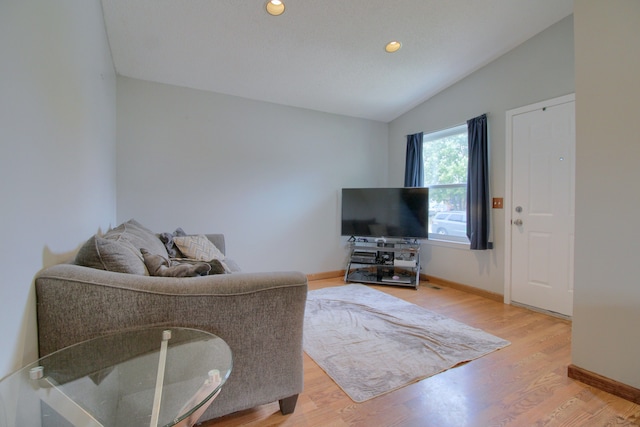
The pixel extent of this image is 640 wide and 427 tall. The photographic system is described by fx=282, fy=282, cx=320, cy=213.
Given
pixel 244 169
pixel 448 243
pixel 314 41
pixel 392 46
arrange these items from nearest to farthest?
1. pixel 314 41
2. pixel 392 46
3. pixel 244 169
4. pixel 448 243

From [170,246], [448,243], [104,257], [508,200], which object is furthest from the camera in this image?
[448,243]

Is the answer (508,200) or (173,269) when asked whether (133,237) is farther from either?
(508,200)

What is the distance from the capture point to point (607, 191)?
157 centimetres

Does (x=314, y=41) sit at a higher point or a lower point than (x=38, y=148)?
higher

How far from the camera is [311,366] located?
6.05 ft

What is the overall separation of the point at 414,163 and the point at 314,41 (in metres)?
2.21

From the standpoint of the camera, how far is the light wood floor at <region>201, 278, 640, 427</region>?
1365 millimetres

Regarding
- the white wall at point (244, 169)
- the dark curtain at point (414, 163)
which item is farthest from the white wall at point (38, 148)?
the dark curtain at point (414, 163)

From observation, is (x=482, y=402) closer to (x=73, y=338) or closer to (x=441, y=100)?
(x=73, y=338)

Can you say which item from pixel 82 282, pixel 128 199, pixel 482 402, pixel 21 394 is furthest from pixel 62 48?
pixel 482 402

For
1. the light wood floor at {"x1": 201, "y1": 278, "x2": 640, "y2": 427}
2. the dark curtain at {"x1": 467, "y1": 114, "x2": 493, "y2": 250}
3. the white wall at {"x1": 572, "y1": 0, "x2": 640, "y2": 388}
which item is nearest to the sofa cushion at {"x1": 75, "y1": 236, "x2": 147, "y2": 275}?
the light wood floor at {"x1": 201, "y1": 278, "x2": 640, "y2": 427}

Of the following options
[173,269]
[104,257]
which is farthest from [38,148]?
[173,269]

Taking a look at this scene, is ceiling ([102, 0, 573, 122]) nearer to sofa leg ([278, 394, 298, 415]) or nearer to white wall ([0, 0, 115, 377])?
white wall ([0, 0, 115, 377])

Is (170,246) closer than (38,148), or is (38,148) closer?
(38,148)
